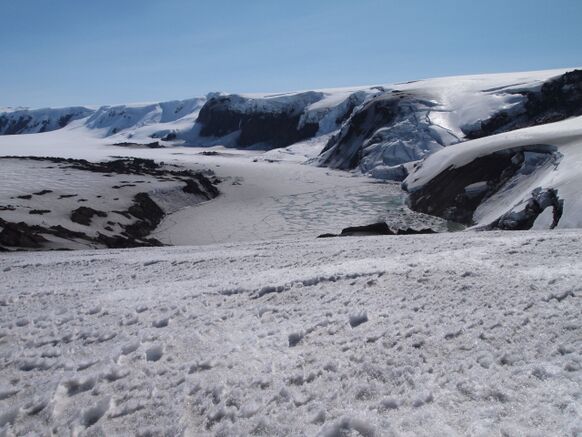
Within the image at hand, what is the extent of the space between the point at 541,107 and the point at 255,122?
79965 mm

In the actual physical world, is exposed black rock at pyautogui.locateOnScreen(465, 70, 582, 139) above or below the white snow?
above

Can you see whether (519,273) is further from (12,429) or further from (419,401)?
(12,429)

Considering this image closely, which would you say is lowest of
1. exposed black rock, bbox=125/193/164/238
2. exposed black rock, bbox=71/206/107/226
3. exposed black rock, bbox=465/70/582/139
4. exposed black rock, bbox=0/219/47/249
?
exposed black rock, bbox=125/193/164/238

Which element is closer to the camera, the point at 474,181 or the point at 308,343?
the point at 308,343

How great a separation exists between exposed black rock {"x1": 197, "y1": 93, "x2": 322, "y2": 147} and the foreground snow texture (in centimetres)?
9844

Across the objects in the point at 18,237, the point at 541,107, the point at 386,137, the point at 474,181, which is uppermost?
the point at 541,107

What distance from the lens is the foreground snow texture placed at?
3.61 metres

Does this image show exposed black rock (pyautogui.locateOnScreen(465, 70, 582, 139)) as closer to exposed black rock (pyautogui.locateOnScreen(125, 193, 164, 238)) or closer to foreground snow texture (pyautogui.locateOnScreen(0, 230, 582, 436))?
exposed black rock (pyautogui.locateOnScreen(125, 193, 164, 238))

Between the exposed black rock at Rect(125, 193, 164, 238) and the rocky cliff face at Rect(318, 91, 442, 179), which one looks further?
the rocky cliff face at Rect(318, 91, 442, 179)

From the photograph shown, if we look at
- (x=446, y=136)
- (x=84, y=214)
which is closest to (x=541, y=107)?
(x=446, y=136)

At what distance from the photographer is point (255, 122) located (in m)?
123

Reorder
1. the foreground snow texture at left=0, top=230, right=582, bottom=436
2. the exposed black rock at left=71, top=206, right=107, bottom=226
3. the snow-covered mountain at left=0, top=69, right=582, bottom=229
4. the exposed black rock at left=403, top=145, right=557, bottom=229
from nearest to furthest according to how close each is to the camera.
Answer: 1. the foreground snow texture at left=0, top=230, right=582, bottom=436
2. the snow-covered mountain at left=0, top=69, right=582, bottom=229
3. the exposed black rock at left=71, top=206, right=107, bottom=226
4. the exposed black rock at left=403, top=145, right=557, bottom=229

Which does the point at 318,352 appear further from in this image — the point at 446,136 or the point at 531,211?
the point at 446,136

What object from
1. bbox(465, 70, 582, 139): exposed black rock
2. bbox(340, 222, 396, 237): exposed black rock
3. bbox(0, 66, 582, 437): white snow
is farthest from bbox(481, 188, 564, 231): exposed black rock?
bbox(465, 70, 582, 139): exposed black rock
